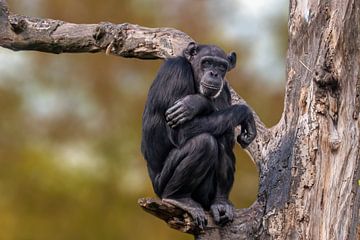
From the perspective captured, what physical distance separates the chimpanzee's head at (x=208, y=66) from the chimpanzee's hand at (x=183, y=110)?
0.58 feet

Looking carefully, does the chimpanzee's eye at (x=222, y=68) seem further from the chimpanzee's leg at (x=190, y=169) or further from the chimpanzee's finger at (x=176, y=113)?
the chimpanzee's leg at (x=190, y=169)

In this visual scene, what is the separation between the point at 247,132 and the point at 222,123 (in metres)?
0.23

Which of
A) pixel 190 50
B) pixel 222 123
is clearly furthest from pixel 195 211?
pixel 190 50

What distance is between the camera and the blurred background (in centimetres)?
2206

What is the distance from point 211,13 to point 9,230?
22.6ft

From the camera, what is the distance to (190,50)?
891 cm

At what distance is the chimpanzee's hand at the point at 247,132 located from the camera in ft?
26.9

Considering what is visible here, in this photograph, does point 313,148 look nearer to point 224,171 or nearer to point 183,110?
point 224,171

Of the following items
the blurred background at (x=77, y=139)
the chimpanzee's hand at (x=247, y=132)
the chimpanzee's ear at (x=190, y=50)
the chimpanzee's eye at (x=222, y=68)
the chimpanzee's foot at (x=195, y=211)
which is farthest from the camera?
the blurred background at (x=77, y=139)

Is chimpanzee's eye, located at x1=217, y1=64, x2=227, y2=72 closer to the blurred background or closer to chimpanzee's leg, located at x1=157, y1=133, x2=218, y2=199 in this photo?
chimpanzee's leg, located at x1=157, y1=133, x2=218, y2=199

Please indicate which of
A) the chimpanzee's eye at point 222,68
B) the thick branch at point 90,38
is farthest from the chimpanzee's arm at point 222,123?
the thick branch at point 90,38

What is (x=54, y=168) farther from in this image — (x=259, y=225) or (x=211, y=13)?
(x=259, y=225)

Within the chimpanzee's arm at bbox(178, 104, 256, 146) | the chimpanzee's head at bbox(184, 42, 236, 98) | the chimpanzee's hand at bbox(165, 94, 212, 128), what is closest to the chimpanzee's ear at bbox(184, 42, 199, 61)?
the chimpanzee's head at bbox(184, 42, 236, 98)

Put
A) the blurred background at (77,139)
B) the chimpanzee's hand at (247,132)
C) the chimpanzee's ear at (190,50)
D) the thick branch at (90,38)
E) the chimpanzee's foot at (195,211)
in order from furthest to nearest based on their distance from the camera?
the blurred background at (77,139), the thick branch at (90,38), the chimpanzee's ear at (190,50), the chimpanzee's hand at (247,132), the chimpanzee's foot at (195,211)
